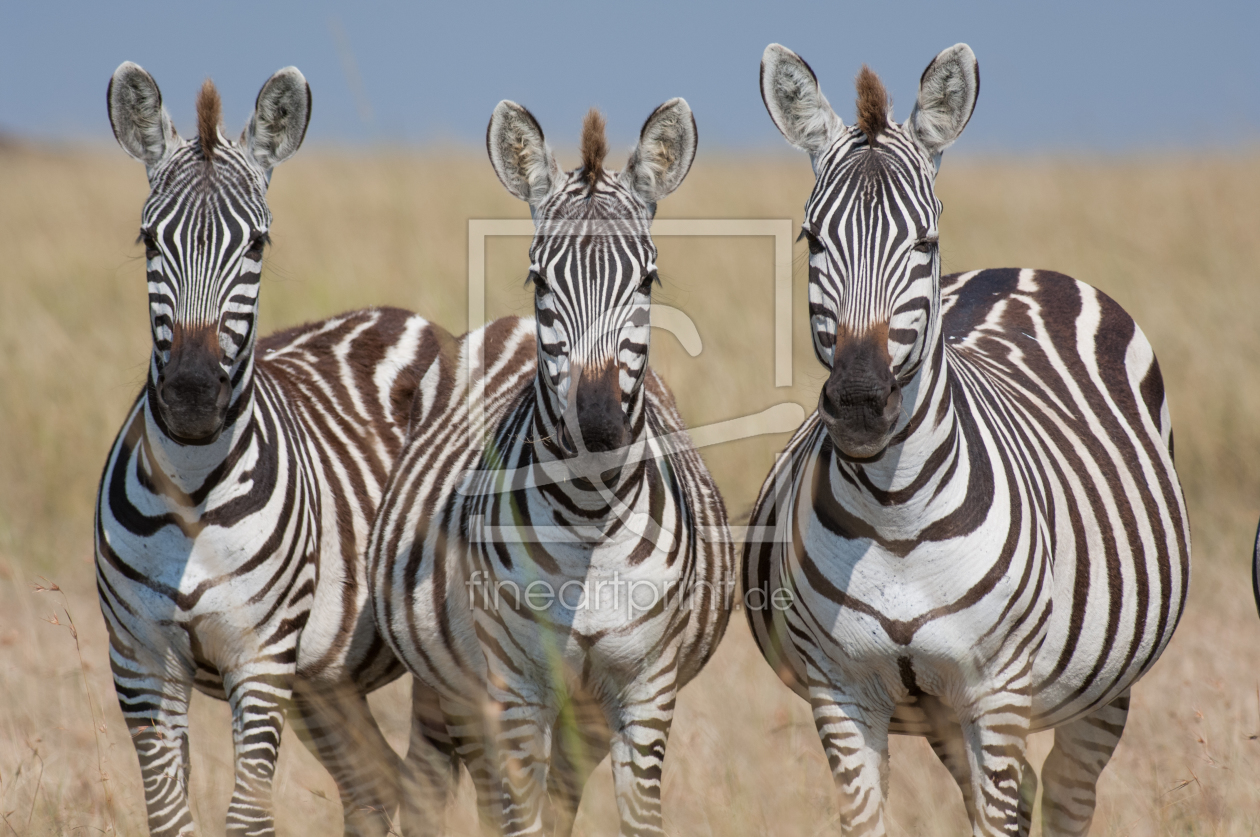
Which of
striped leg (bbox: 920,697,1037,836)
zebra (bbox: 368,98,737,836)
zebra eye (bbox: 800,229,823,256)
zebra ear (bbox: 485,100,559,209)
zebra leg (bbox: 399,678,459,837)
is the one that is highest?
zebra ear (bbox: 485,100,559,209)

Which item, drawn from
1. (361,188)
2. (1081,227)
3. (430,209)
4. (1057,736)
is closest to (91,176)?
(361,188)

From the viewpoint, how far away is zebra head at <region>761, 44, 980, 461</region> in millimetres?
3574

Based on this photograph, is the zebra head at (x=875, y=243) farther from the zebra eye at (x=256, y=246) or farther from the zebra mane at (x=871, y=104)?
the zebra eye at (x=256, y=246)

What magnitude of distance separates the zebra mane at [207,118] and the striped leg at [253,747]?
206 centimetres

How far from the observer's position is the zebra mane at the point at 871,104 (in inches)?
154

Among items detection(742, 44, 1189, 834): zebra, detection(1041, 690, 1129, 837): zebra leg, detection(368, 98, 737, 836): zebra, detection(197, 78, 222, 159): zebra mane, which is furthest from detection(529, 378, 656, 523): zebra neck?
detection(1041, 690, 1129, 837): zebra leg

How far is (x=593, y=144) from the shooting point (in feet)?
13.9

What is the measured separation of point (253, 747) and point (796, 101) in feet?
10.4

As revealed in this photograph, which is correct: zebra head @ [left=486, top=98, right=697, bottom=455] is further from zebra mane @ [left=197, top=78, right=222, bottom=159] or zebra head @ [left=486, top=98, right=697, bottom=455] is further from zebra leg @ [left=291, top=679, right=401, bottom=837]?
zebra leg @ [left=291, top=679, right=401, bottom=837]

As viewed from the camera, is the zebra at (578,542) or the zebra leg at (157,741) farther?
the zebra leg at (157,741)

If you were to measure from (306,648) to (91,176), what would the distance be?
1370cm

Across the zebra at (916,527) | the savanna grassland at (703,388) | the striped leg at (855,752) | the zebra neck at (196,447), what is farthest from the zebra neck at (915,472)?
the zebra neck at (196,447)

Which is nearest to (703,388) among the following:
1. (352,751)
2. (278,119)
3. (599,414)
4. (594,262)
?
(352,751)

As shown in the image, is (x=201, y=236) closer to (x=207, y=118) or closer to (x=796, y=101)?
(x=207, y=118)
